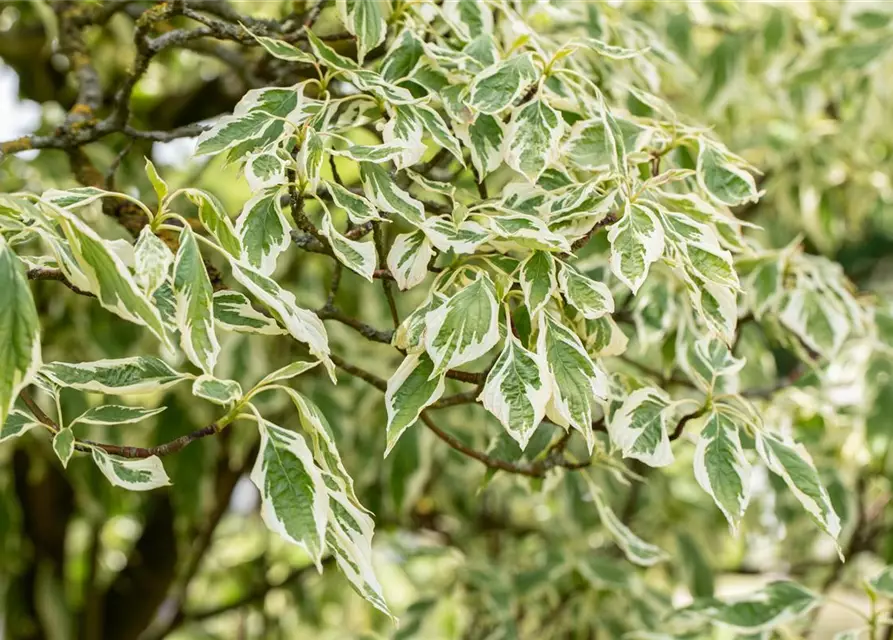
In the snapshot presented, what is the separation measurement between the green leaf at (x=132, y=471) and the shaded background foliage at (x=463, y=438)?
1.42 feet

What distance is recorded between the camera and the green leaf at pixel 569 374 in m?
0.52

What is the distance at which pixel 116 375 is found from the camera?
1.82 ft

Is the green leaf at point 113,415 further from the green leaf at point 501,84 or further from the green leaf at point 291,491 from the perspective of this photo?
the green leaf at point 501,84

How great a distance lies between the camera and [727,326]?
1.88 ft

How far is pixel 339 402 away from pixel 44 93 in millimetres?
700

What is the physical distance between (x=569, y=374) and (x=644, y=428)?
10 cm

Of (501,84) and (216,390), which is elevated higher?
(501,84)

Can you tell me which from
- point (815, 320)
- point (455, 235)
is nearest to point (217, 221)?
point (455, 235)

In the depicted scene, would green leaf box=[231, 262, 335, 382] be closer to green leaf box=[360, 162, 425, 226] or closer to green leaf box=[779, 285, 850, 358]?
green leaf box=[360, 162, 425, 226]

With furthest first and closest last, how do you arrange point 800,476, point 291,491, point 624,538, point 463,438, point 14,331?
point 463,438, point 624,538, point 800,476, point 291,491, point 14,331

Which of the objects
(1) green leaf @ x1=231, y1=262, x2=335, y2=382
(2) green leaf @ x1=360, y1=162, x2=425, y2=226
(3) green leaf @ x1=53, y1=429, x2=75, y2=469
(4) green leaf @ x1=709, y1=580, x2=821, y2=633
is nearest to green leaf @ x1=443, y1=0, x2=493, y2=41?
(2) green leaf @ x1=360, y1=162, x2=425, y2=226

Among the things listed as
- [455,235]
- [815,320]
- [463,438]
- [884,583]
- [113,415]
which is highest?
[455,235]

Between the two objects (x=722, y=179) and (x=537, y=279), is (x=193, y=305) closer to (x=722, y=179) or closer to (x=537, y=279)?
(x=537, y=279)

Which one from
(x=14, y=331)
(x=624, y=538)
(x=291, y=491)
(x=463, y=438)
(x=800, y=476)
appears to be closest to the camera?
(x=14, y=331)
